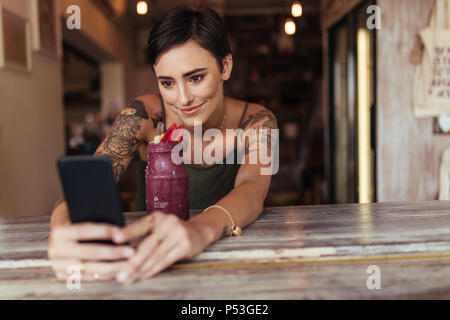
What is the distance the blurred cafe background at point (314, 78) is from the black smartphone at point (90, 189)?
1078 mm

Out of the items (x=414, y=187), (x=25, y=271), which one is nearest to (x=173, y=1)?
(x=414, y=187)

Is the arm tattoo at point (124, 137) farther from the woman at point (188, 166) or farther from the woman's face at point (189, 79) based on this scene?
the woman's face at point (189, 79)

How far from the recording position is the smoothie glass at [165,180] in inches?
43.4

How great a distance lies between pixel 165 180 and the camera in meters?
1.11

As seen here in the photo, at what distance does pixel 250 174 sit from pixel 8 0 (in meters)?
2.58

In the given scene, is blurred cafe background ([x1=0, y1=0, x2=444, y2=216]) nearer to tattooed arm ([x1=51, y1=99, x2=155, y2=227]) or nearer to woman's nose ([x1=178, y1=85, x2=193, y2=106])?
tattooed arm ([x1=51, y1=99, x2=155, y2=227])

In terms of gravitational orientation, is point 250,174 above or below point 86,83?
below

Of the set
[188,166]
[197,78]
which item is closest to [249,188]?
[197,78]

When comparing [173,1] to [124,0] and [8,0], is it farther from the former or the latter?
[8,0]

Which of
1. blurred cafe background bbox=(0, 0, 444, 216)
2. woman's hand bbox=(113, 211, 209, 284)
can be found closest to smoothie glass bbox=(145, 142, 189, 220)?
woman's hand bbox=(113, 211, 209, 284)

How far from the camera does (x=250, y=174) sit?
145cm

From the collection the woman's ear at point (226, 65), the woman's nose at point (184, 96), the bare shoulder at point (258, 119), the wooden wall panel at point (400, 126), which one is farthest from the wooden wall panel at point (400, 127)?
the woman's nose at point (184, 96)

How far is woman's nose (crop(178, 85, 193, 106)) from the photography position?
1.43 metres

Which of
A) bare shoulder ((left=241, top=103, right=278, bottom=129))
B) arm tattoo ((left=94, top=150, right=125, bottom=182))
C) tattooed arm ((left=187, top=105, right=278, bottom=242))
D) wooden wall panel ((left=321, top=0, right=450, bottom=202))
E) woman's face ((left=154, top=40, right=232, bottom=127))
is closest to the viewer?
tattooed arm ((left=187, top=105, right=278, bottom=242))
